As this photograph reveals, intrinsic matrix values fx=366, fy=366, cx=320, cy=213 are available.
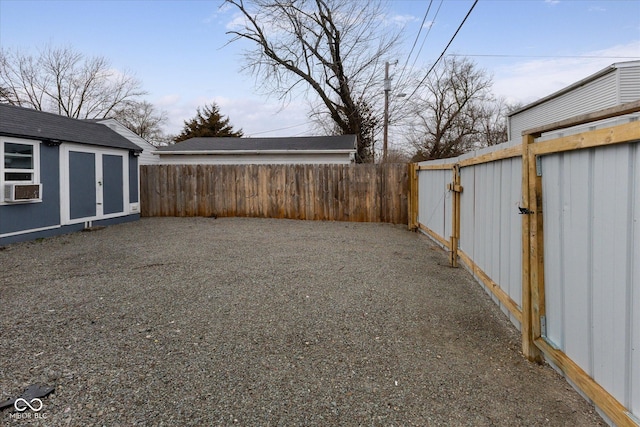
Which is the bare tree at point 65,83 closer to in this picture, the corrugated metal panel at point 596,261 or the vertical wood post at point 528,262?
the vertical wood post at point 528,262

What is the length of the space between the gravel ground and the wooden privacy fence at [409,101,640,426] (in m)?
0.25

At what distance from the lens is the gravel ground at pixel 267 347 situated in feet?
6.06

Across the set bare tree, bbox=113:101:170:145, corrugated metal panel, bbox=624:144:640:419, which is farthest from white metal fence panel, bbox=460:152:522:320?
bare tree, bbox=113:101:170:145

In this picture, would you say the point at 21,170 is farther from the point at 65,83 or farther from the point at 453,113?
the point at 453,113

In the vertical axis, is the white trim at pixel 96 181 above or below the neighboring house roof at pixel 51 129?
below

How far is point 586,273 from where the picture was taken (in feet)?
5.93

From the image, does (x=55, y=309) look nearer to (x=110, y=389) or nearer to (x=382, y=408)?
(x=110, y=389)

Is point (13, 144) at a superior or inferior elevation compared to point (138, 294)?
superior

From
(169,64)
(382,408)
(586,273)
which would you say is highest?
(169,64)

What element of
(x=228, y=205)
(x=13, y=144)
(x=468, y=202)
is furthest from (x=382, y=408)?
(x=228, y=205)

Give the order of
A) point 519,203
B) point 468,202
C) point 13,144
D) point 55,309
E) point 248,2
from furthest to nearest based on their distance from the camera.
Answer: point 248,2 → point 13,144 → point 468,202 → point 55,309 → point 519,203

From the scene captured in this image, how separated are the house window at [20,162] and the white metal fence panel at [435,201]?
24.7 feet

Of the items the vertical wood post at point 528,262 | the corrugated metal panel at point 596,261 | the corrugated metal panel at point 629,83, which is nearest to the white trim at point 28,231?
the vertical wood post at point 528,262

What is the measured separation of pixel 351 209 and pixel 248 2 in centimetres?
1185
